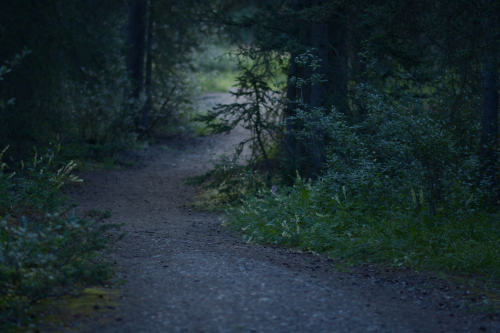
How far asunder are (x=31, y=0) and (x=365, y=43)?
5.42 m

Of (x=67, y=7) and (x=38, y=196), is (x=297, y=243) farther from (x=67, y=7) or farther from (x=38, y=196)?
(x=67, y=7)

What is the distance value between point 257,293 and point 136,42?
11.5 metres

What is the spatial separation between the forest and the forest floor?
1.02 feet

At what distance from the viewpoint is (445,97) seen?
8430mm

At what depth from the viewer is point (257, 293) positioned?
428 cm

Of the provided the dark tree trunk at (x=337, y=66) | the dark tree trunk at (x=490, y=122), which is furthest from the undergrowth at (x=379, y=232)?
the dark tree trunk at (x=337, y=66)

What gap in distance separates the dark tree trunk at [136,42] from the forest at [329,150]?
2299 mm

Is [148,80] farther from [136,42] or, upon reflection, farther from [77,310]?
[77,310]

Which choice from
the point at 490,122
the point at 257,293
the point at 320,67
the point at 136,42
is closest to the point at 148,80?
the point at 136,42

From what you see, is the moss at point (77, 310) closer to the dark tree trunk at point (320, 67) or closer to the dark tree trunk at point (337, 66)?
the dark tree trunk at point (320, 67)

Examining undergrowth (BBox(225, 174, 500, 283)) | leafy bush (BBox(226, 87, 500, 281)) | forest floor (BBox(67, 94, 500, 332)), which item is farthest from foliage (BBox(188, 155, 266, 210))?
forest floor (BBox(67, 94, 500, 332))

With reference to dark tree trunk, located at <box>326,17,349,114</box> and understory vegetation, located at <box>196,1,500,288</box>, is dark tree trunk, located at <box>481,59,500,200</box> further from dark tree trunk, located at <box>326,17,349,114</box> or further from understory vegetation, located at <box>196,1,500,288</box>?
dark tree trunk, located at <box>326,17,349,114</box>

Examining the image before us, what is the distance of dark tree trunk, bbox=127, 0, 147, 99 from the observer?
14133 mm

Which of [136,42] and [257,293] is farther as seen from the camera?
[136,42]
